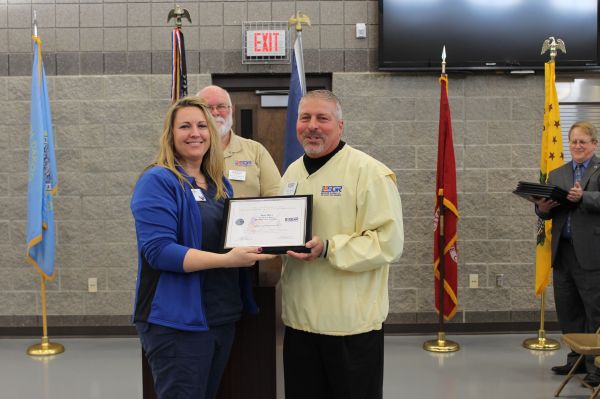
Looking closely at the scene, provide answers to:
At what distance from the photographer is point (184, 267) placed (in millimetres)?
1854

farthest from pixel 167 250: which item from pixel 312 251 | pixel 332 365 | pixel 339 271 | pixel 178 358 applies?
pixel 332 365

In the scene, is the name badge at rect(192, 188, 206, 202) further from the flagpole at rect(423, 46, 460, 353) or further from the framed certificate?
Answer: the flagpole at rect(423, 46, 460, 353)

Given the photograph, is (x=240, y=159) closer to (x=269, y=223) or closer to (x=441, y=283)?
(x=269, y=223)

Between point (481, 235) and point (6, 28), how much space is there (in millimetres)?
4683

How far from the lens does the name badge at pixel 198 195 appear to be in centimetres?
199

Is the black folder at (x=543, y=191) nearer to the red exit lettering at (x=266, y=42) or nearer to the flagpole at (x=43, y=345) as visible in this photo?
the red exit lettering at (x=266, y=42)

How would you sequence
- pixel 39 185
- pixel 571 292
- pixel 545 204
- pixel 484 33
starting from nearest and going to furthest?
pixel 545 204, pixel 571 292, pixel 39 185, pixel 484 33

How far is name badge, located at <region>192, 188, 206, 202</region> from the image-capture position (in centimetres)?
199

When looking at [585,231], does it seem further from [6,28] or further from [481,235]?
[6,28]

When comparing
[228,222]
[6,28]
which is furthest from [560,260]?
[6,28]

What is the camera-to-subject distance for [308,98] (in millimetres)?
2154

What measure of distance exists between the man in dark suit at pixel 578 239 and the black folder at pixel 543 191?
0.05 meters

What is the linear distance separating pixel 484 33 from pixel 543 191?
6.52 ft

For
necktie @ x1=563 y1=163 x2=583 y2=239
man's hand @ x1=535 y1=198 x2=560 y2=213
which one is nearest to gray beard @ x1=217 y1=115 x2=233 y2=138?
man's hand @ x1=535 y1=198 x2=560 y2=213
